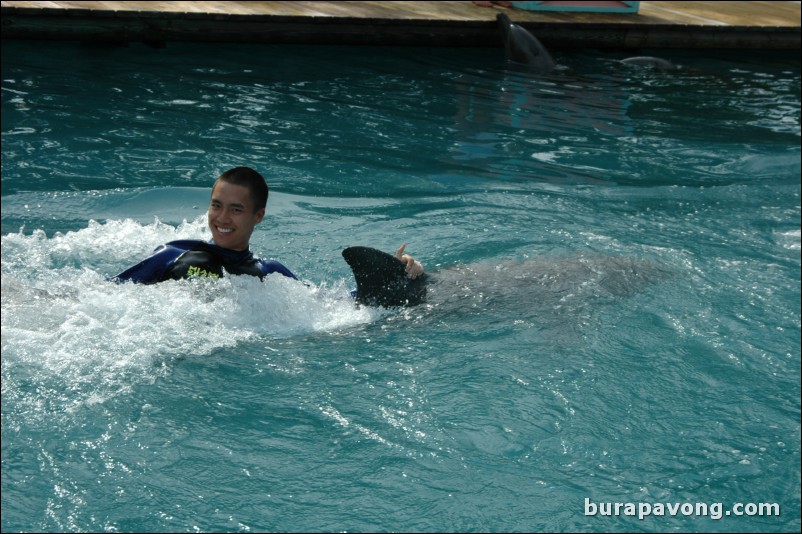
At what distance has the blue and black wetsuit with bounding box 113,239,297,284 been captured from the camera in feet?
15.4

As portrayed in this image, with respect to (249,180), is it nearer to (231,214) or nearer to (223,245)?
(231,214)

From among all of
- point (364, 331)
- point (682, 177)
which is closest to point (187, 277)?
point (364, 331)

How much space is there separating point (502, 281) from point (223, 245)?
1680 millimetres

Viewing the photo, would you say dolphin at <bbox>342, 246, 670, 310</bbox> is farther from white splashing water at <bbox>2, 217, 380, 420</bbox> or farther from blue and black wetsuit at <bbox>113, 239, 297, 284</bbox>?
blue and black wetsuit at <bbox>113, 239, 297, 284</bbox>

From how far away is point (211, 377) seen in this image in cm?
425

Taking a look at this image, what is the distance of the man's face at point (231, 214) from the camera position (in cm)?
463

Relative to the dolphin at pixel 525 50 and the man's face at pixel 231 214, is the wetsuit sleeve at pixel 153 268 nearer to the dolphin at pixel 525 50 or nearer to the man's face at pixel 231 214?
the man's face at pixel 231 214

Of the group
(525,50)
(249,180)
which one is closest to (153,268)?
(249,180)

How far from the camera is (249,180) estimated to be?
4.66 m

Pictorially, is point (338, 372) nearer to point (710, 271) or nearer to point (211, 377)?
point (211, 377)

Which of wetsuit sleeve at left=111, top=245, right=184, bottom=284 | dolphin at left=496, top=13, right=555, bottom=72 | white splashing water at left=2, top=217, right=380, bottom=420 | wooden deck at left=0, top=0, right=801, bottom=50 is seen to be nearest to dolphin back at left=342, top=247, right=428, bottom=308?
white splashing water at left=2, top=217, right=380, bottom=420

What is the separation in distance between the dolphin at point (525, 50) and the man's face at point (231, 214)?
25.9ft

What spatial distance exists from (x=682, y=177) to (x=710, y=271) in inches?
89.4

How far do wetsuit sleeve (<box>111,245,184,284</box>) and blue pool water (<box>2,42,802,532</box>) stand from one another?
108 mm
